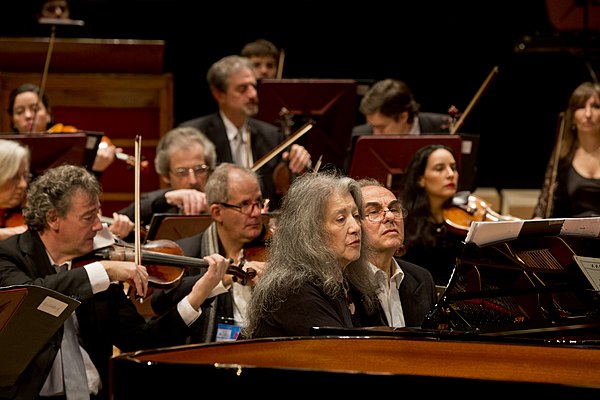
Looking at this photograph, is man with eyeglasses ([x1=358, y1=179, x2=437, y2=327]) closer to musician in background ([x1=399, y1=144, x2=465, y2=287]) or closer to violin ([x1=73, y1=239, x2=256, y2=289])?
violin ([x1=73, y1=239, x2=256, y2=289])

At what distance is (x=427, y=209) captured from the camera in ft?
16.0

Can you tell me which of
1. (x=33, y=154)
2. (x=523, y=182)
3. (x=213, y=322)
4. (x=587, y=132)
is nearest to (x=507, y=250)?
(x=213, y=322)

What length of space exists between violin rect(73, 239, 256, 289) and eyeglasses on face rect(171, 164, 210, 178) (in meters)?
1.22

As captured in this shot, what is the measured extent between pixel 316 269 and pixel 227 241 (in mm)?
1113

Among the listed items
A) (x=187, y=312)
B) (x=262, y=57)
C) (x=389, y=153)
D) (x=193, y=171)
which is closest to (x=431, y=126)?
(x=389, y=153)

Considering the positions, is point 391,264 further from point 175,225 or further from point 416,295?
point 175,225

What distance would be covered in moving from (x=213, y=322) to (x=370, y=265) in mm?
733

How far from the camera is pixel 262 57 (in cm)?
638

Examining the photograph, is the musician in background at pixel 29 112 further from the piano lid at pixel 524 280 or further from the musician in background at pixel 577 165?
the piano lid at pixel 524 280

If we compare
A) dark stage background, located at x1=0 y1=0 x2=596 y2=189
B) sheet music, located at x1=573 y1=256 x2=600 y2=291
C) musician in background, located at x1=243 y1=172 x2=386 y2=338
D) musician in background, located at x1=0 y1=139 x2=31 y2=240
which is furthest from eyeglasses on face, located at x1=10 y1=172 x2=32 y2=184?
dark stage background, located at x1=0 y1=0 x2=596 y2=189

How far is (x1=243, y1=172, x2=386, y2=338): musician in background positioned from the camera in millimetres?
2965

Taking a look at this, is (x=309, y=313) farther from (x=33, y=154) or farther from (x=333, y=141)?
(x=333, y=141)

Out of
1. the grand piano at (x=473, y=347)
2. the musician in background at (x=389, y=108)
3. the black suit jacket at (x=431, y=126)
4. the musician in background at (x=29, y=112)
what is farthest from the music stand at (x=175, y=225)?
the black suit jacket at (x=431, y=126)

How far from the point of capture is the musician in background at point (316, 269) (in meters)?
2.96
